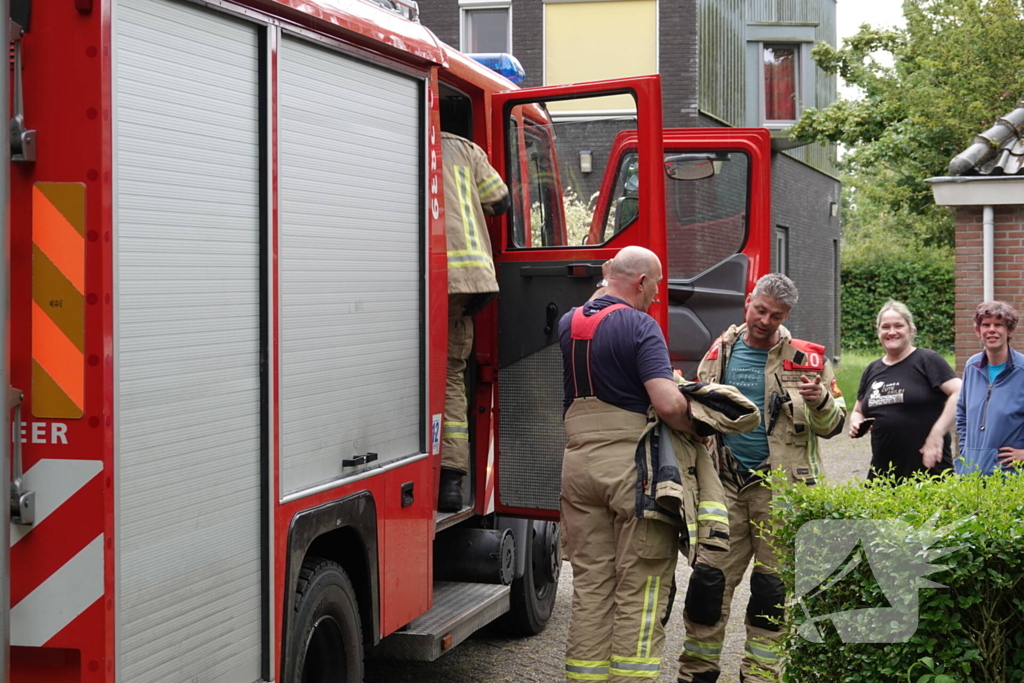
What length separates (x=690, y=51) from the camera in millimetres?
19531

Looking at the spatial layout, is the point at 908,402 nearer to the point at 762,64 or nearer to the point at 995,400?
the point at 995,400

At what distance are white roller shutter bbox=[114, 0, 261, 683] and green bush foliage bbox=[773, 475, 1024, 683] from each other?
5.83 ft

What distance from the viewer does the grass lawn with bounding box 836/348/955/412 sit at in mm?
21525

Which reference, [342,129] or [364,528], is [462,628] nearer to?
[364,528]

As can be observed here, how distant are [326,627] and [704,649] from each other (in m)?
1.92

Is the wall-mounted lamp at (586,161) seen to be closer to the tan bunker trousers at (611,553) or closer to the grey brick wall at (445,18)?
the tan bunker trousers at (611,553)

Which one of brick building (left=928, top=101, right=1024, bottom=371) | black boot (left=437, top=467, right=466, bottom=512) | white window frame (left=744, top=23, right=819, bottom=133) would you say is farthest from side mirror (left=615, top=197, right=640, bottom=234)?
white window frame (left=744, top=23, right=819, bottom=133)

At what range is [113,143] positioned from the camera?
304 centimetres

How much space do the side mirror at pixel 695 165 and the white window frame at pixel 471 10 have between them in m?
12.2

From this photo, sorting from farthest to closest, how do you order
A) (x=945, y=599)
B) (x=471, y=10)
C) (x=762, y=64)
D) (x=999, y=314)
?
(x=762, y=64) → (x=471, y=10) → (x=999, y=314) → (x=945, y=599)

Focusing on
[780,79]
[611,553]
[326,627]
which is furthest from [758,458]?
[780,79]

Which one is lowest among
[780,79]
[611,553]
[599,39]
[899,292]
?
[611,553]

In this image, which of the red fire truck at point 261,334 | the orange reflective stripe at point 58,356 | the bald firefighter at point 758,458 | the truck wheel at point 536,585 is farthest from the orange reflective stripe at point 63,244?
the truck wheel at point 536,585

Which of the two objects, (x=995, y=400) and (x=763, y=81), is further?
(x=763, y=81)
